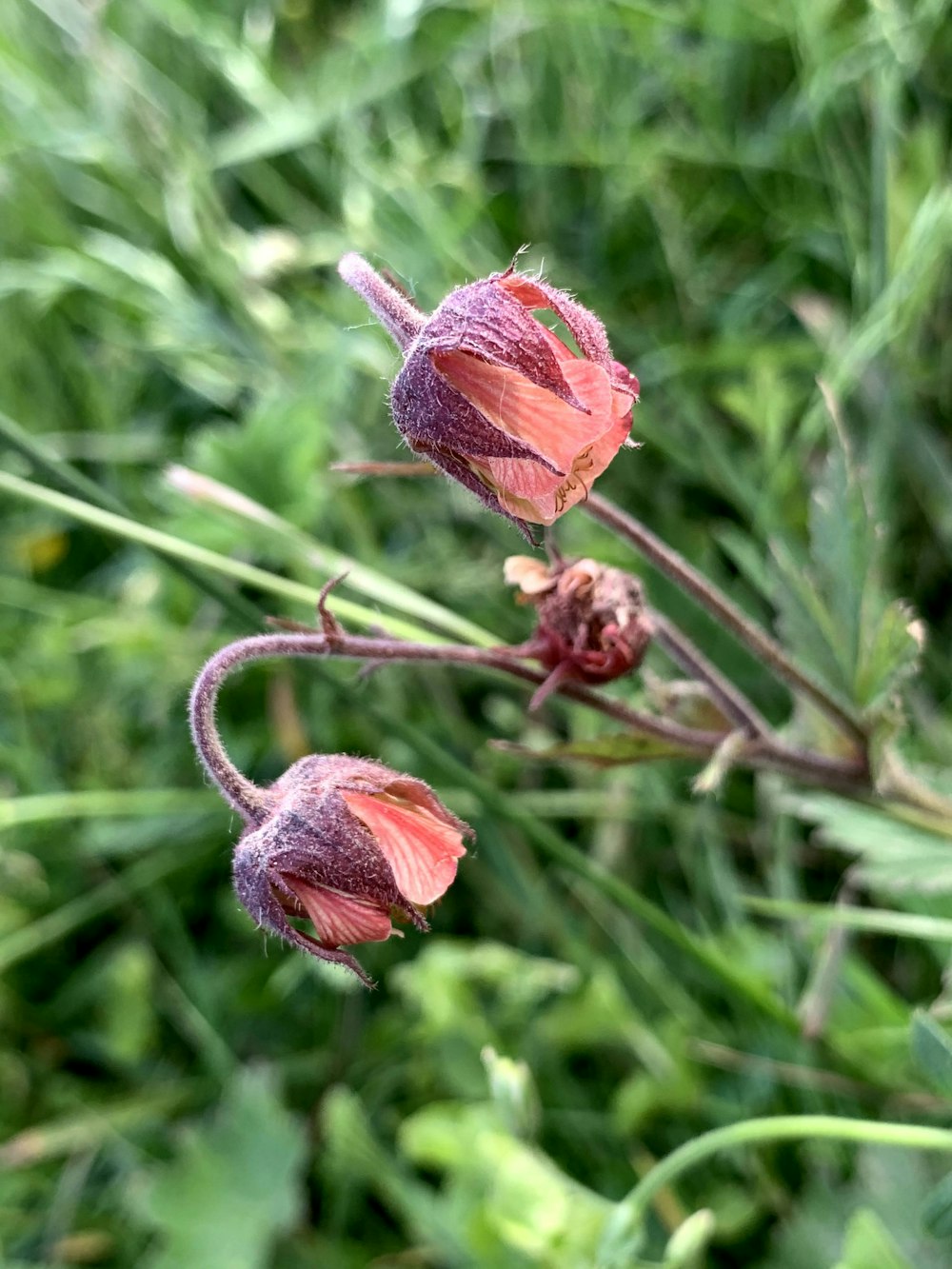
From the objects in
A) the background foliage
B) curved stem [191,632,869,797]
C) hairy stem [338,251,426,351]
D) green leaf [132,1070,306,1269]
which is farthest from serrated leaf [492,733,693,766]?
green leaf [132,1070,306,1269]

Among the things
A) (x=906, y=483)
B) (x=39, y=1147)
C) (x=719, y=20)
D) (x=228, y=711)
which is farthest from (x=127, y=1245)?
(x=719, y=20)

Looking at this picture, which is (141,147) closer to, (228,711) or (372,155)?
(372,155)

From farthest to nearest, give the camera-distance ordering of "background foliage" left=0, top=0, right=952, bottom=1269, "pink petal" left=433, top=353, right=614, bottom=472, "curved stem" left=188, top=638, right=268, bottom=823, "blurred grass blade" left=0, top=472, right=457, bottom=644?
"background foliage" left=0, top=0, right=952, bottom=1269, "blurred grass blade" left=0, top=472, right=457, bottom=644, "curved stem" left=188, top=638, right=268, bottom=823, "pink petal" left=433, top=353, right=614, bottom=472

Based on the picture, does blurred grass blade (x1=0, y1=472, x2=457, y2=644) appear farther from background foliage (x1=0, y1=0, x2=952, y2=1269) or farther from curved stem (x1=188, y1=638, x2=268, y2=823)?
curved stem (x1=188, y1=638, x2=268, y2=823)

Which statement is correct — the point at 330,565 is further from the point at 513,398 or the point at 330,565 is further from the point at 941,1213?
the point at 941,1213

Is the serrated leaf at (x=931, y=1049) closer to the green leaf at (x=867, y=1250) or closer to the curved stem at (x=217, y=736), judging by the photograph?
the green leaf at (x=867, y=1250)

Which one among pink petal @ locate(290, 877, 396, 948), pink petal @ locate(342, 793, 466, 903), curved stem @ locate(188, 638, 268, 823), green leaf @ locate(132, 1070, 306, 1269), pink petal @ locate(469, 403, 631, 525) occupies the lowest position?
green leaf @ locate(132, 1070, 306, 1269)
